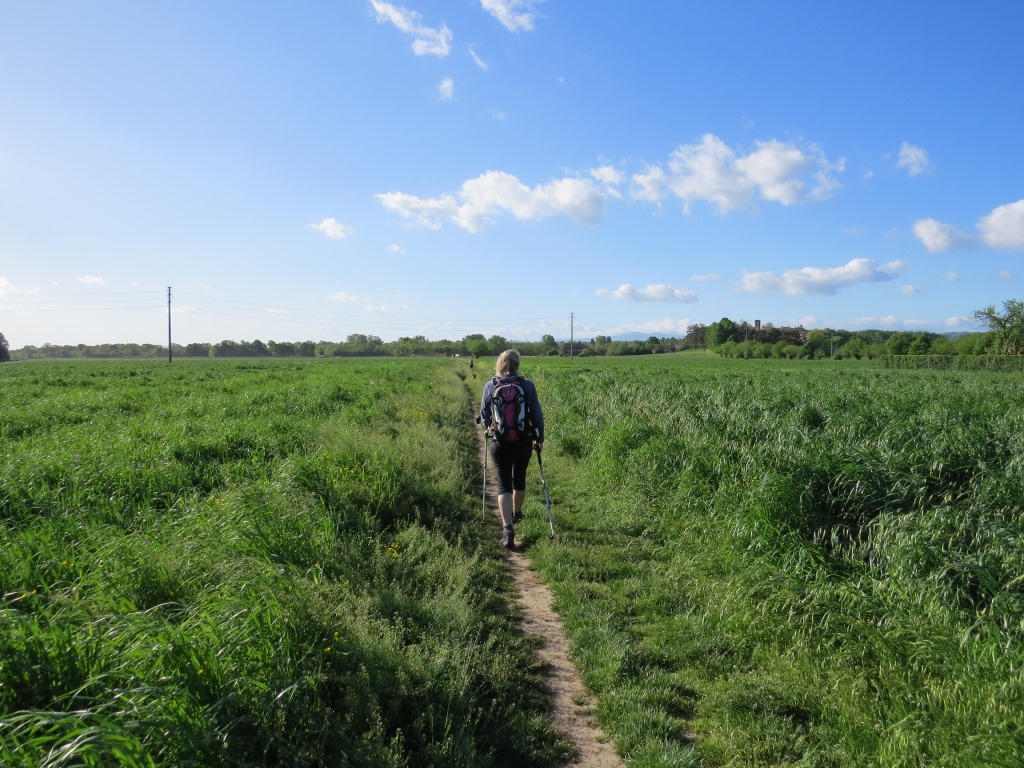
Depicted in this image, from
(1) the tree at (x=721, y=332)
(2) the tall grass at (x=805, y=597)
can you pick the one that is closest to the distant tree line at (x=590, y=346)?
(1) the tree at (x=721, y=332)

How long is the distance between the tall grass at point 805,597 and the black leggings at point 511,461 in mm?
790

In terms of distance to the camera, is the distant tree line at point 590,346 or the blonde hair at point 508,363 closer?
the blonde hair at point 508,363

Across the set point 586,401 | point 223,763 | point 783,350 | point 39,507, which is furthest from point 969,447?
point 783,350

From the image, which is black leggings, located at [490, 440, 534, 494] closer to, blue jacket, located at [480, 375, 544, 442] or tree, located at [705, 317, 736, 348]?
blue jacket, located at [480, 375, 544, 442]

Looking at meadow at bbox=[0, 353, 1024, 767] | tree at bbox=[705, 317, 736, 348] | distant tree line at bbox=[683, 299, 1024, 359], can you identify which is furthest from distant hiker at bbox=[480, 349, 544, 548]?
tree at bbox=[705, 317, 736, 348]

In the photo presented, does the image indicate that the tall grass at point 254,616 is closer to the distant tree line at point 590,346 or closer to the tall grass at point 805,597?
the tall grass at point 805,597

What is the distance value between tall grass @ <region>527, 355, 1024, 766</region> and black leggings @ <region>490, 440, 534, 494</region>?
790 mm

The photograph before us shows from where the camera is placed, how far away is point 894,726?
3258 millimetres

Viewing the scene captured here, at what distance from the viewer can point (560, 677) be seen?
4168 millimetres

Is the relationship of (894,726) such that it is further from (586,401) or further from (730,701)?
(586,401)

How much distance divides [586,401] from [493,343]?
341ft

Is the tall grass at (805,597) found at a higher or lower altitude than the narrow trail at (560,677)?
higher

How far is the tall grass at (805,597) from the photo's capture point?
3357 millimetres

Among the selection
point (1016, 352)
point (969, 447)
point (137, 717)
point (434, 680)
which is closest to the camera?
point (137, 717)
